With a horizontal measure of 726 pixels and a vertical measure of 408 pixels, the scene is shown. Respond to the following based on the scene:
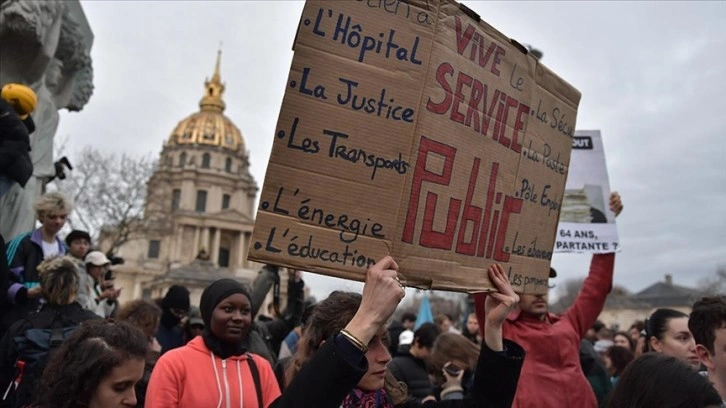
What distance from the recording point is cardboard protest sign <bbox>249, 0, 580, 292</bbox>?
2.10 meters

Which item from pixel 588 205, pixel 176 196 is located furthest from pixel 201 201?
pixel 588 205

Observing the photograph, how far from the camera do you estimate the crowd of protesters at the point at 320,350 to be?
2184 mm

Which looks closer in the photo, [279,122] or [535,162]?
[279,122]

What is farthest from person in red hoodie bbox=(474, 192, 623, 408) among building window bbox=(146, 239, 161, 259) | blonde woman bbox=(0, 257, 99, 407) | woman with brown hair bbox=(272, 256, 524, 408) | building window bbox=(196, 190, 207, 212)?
building window bbox=(196, 190, 207, 212)

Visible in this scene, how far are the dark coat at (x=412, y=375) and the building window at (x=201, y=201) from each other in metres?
85.5

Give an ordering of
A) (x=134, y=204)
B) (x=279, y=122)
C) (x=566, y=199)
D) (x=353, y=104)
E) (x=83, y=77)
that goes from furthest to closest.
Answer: (x=134, y=204), (x=83, y=77), (x=566, y=199), (x=353, y=104), (x=279, y=122)

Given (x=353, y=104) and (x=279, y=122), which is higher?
(x=353, y=104)

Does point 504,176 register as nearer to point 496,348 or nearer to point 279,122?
point 496,348

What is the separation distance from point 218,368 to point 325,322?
1.24m

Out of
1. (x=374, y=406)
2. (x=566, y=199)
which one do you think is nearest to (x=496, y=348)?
(x=374, y=406)

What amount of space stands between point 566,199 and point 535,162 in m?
1.64

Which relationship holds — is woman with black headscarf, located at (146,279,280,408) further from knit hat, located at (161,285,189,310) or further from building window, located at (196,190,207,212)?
building window, located at (196,190,207,212)

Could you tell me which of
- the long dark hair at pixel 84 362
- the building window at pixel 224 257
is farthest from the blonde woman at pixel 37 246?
the building window at pixel 224 257

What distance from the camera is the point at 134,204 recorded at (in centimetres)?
3303
